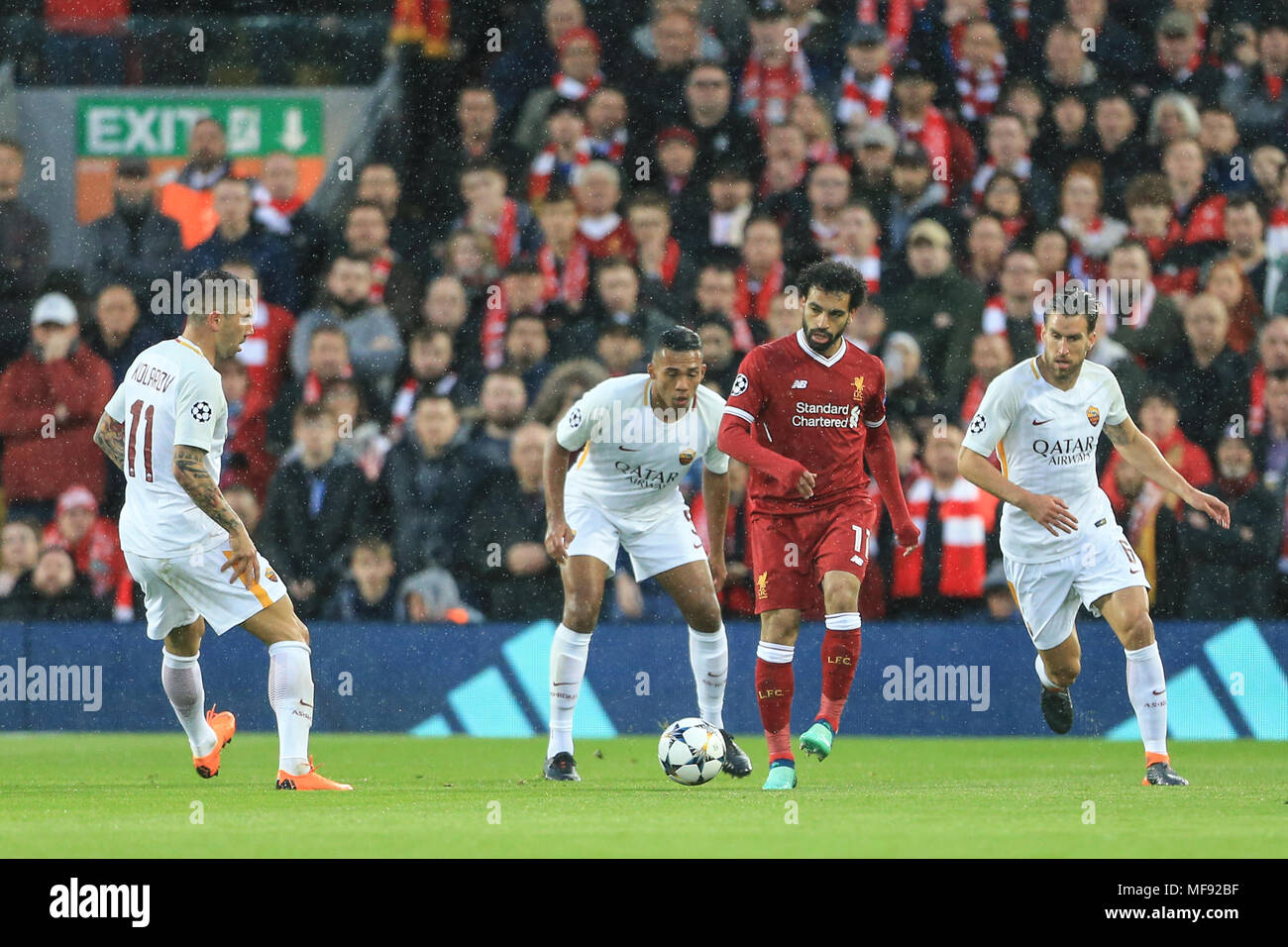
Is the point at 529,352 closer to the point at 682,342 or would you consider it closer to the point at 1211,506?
the point at 682,342

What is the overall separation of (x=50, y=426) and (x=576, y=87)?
4.98 m

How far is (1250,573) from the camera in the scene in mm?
13531

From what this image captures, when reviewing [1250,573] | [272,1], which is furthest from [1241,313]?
[272,1]

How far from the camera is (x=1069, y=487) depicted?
33.9 ft

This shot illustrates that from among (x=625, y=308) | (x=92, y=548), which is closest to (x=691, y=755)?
(x=625, y=308)

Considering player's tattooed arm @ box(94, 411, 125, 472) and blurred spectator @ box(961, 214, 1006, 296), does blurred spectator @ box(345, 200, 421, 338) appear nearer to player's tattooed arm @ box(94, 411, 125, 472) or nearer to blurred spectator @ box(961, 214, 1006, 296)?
blurred spectator @ box(961, 214, 1006, 296)

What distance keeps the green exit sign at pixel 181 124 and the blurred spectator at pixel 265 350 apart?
6.37ft

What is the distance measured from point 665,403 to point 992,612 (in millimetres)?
4270

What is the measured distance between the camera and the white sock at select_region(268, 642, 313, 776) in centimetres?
938

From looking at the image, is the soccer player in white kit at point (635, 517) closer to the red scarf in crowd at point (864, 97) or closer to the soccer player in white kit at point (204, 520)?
the soccer player in white kit at point (204, 520)

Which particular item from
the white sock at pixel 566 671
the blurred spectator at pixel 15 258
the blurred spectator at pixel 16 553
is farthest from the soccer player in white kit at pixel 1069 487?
the blurred spectator at pixel 15 258

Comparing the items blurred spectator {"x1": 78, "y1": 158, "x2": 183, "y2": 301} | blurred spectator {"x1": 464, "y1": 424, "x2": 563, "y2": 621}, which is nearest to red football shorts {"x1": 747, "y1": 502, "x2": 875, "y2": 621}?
blurred spectator {"x1": 464, "y1": 424, "x2": 563, "y2": 621}

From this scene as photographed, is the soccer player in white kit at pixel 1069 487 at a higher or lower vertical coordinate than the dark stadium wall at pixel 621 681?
higher

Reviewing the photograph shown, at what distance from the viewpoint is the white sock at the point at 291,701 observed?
9.38 metres
